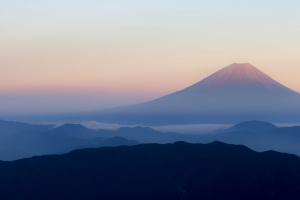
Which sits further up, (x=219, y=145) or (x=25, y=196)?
(x=219, y=145)

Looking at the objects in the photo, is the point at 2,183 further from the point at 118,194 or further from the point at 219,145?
the point at 219,145

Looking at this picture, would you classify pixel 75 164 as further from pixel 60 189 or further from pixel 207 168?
pixel 207 168

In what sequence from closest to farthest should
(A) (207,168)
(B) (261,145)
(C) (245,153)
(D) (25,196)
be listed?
(D) (25,196)
(A) (207,168)
(C) (245,153)
(B) (261,145)

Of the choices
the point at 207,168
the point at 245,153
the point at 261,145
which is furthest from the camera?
the point at 261,145

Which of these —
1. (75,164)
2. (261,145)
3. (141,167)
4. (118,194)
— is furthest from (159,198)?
(261,145)

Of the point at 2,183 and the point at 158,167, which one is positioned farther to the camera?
the point at 158,167

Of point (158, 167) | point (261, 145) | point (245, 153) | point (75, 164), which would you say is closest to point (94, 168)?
point (75, 164)
